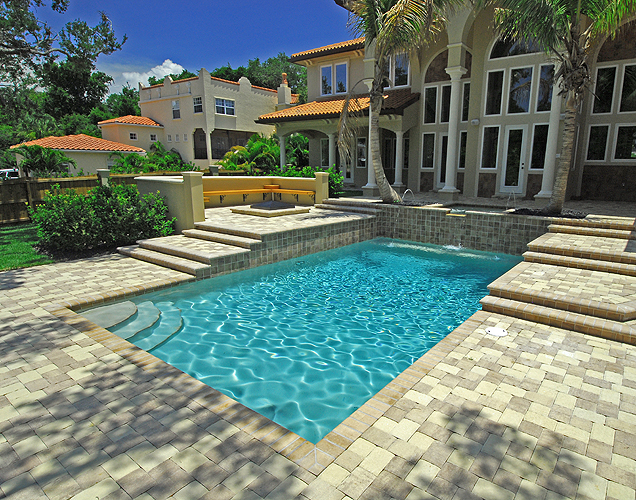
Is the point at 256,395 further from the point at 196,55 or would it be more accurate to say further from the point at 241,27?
the point at 196,55

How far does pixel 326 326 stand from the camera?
626cm

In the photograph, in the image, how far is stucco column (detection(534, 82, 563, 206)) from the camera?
516 inches

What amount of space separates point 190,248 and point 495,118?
13198mm

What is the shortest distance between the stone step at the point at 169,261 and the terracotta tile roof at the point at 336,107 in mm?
12134

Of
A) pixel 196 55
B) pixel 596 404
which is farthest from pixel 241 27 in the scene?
pixel 596 404

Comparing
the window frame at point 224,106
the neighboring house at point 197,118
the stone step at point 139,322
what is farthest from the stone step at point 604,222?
the window frame at point 224,106

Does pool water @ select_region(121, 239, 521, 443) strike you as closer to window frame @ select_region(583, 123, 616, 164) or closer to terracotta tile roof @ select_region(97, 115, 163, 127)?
window frame @ select_region(583, 123, 616, 164)

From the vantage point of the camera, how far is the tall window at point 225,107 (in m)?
33.3

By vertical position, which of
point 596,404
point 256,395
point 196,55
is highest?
point 196,55

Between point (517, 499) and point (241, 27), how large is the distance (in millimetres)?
52777

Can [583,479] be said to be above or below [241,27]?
below

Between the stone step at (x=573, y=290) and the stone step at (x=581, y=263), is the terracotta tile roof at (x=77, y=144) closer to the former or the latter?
the stone step at (x=581, y=263)

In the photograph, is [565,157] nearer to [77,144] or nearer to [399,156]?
[399,156]

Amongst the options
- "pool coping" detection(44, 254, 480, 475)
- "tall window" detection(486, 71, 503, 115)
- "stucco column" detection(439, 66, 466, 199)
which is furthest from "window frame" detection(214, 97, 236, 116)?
"pool coping" detection(44, 254, 480, 475)
